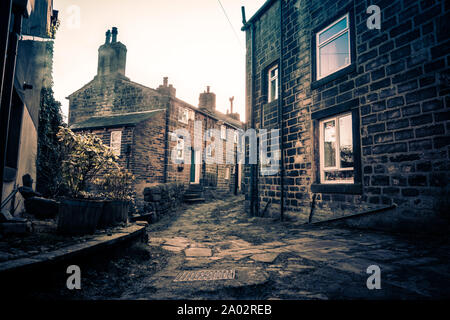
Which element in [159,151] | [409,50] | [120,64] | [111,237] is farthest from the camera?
[120,64]

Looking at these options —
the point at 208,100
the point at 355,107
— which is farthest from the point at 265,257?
the point at 208,100

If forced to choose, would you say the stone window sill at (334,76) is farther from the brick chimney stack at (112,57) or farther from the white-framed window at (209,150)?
the brick chimney stack at (112,57)

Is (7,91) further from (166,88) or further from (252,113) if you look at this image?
(166,88)

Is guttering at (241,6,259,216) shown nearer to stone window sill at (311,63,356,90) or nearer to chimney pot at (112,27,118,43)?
stone window sill at (311,63,356,90)

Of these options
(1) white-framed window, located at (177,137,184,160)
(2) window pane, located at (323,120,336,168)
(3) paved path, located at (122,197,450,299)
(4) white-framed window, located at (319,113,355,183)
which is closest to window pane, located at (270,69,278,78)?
(4) white-framed window, located at (319,113,355,183)

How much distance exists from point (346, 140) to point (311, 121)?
1.20 meters

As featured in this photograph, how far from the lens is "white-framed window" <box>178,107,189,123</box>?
57.9 ft

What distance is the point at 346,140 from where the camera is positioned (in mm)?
5957

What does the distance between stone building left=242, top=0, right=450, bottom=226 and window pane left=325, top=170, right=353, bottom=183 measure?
26mm

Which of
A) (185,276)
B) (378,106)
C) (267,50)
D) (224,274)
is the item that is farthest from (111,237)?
(267,50)

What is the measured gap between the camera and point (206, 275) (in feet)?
10.0

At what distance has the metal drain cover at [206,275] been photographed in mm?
2902

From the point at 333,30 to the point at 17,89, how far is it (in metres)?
7.16
